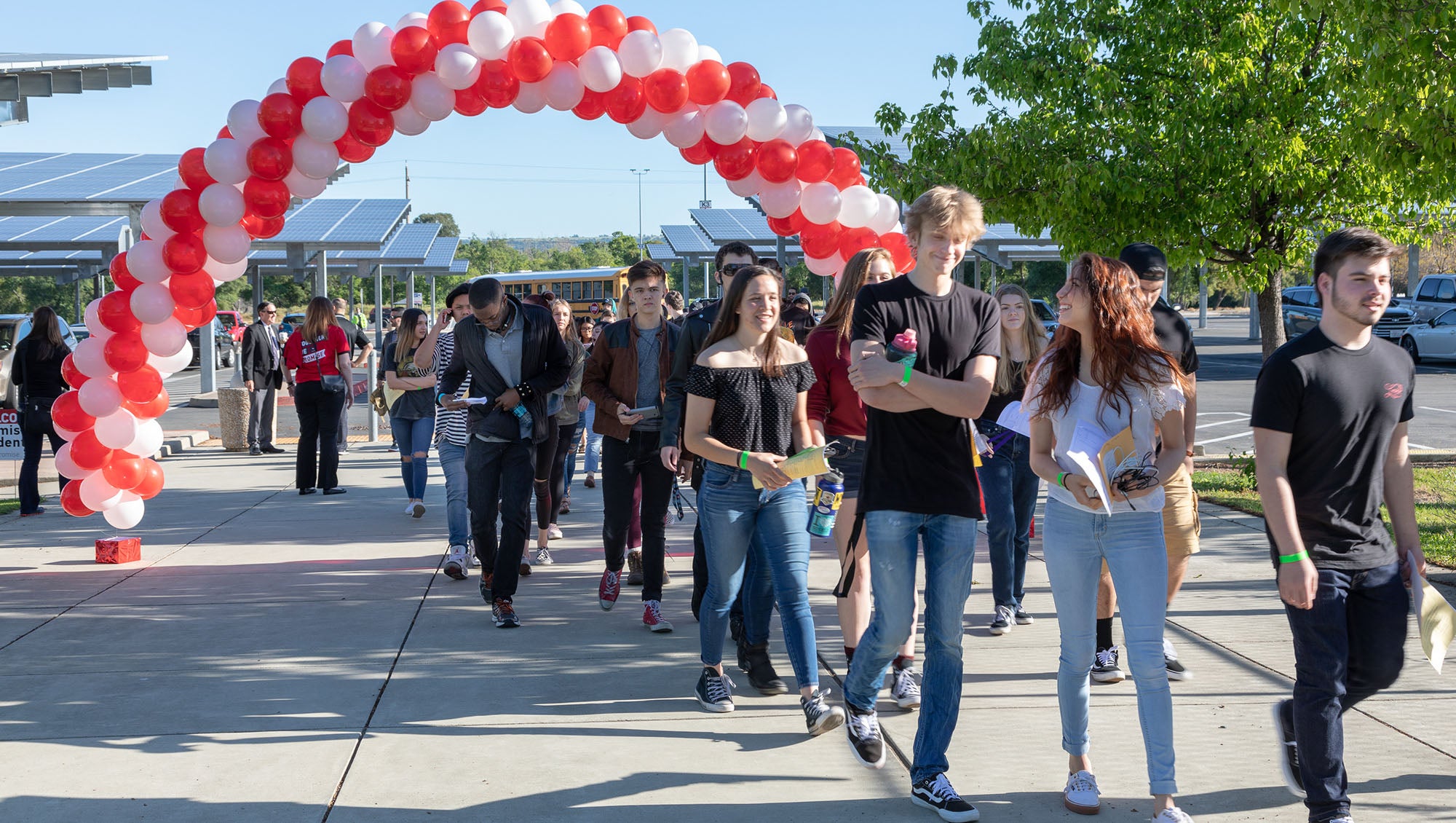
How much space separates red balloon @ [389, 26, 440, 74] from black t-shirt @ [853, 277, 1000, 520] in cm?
448

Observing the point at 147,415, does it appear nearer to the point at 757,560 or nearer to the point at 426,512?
the point at 426,512

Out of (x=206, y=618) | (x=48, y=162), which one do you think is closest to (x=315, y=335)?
(x=206, y=618)

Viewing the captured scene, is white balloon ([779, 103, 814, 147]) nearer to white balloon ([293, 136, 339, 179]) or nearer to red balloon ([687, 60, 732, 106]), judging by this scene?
red balloon ([687, 60, 732, 106])

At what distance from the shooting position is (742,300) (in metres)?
4.90

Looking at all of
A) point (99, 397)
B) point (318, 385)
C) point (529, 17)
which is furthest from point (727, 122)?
point (318, 385)

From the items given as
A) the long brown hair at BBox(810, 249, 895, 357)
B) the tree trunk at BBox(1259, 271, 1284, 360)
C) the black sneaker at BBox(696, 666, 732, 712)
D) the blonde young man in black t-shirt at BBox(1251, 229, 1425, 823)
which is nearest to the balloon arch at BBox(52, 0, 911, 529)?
the long brown hair at BBox(810, 249, 895, 357)

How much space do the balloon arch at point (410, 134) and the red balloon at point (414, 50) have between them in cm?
1

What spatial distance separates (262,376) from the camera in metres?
15.0

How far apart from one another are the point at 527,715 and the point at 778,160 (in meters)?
3.87

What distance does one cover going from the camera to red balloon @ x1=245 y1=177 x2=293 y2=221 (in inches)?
310

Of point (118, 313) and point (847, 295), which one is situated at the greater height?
point (847, 295)

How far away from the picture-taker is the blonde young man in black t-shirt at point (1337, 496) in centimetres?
357

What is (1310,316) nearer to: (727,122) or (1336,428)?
(727,122)

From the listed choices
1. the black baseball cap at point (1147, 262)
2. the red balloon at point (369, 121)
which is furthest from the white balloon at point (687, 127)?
the black baseball cap at point (1147, 262)
